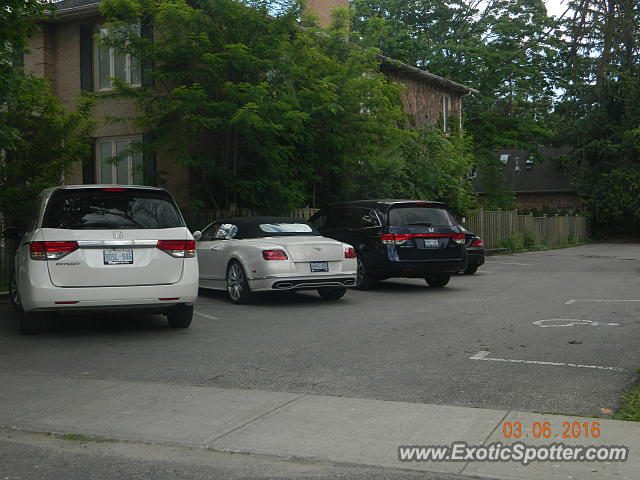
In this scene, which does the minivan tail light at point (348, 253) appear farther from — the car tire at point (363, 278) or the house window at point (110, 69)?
the house window at point (110, 69)

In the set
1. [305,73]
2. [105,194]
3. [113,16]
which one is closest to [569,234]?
A: [305,73]

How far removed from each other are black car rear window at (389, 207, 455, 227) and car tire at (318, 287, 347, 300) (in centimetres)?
196

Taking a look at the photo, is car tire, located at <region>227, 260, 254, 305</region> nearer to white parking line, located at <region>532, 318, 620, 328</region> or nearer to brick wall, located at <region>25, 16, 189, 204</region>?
white parking line, located at <region>532, 318, 620, 328</region>

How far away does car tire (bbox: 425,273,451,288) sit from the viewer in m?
16.8

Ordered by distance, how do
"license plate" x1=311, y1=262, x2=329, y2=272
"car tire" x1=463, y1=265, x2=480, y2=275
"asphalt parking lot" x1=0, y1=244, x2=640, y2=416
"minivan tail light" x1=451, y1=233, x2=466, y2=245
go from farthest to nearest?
1. "car tire" x1=463, y1=265, x2=480, y2=275
2. "minivan tail light" x1=451, y1=233, x2=466, y2=245
3. "license plate" x1=311, y1=262, x2=329, y2=272
4. "asphalt parking lot" x1=0, y1=244, x2=640, y2=416

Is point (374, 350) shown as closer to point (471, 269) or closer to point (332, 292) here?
point (332, 292)

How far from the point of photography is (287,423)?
5988mm

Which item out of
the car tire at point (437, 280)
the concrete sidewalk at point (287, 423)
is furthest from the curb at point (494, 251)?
the concrete sidewalk at point (287, 423)

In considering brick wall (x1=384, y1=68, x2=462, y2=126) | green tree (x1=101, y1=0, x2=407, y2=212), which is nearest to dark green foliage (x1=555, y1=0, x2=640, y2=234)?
brick wall (x1=384, y1=68, x2=462, y2=126)

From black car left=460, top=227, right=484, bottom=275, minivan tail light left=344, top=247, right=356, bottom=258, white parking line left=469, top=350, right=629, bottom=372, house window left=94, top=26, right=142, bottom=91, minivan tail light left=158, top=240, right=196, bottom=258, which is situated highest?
house window left=94, top=26, right=142, bottom=91

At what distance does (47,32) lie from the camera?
2397cm

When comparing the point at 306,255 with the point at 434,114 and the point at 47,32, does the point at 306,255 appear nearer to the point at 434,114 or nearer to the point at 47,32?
the point at 47,32

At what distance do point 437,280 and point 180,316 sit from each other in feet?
24.8

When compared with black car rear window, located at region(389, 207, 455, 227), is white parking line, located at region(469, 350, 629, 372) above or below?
below
